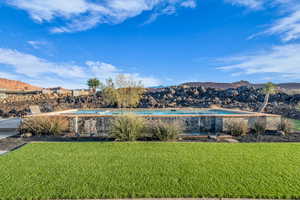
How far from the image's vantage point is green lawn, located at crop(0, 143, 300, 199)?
7.91ft

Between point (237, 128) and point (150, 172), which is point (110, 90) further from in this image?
point (150, 172)

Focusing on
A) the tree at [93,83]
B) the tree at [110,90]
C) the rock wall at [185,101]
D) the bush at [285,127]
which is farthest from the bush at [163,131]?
the tree at [93,83]

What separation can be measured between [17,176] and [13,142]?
3.19 meters

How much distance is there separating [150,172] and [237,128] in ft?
14.7

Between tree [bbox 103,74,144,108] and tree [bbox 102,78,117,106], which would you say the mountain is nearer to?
tree [bbox 102,78,117,106]

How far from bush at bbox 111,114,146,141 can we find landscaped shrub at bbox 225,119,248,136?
3.29 m

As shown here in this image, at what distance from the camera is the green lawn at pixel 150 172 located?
2412 mm

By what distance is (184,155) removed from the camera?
3.91 meters

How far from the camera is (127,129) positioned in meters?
5.39

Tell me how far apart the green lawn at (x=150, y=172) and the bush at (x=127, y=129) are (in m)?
0.75

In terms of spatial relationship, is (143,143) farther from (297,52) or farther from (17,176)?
(297,52)

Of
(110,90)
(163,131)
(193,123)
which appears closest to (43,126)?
(163,131)

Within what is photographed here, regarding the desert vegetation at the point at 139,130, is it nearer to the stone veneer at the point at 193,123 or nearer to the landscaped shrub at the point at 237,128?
the stone veneer at the point at 193,123

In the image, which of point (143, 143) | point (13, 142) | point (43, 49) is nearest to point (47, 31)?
point (43, 49)
